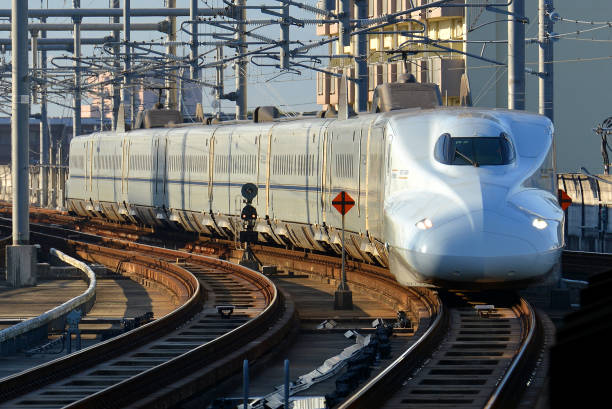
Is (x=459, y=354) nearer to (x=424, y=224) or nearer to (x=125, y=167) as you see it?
(x=424, y=224)

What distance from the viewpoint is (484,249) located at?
14.5 meters

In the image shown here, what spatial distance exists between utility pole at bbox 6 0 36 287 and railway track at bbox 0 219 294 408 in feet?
13.4

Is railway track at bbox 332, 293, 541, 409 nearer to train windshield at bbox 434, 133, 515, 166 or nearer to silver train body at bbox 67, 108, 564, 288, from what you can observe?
silver train body at bbox 67, 108, 564, 288

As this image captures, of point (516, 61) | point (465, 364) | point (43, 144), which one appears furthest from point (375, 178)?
point (43, 144)

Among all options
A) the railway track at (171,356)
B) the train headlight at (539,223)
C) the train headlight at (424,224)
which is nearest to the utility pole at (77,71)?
the railway track at (171,356)

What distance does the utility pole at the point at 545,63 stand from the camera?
87.9ft

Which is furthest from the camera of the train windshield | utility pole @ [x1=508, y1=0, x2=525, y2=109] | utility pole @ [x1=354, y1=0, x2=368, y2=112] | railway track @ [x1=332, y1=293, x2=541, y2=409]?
utility pole @ [x1=354, y1=0, x2=368, y2=112]

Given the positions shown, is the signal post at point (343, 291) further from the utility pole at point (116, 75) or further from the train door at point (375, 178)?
the utility pole at point (116, 75)

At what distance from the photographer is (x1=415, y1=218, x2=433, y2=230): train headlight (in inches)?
589

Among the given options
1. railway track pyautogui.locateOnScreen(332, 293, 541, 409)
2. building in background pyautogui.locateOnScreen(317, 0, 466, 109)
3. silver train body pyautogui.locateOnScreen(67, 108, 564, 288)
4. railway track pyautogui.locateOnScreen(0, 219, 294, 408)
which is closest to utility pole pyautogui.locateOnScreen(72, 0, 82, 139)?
building in background pyautogui.locateOnScreen(317, 0, 466, 109)

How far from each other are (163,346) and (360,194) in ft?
23.5

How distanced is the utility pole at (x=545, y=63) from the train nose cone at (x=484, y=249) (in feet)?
39.7

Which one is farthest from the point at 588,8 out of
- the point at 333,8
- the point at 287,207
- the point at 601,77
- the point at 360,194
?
the point at 360,194

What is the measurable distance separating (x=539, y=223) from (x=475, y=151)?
6.12ft
